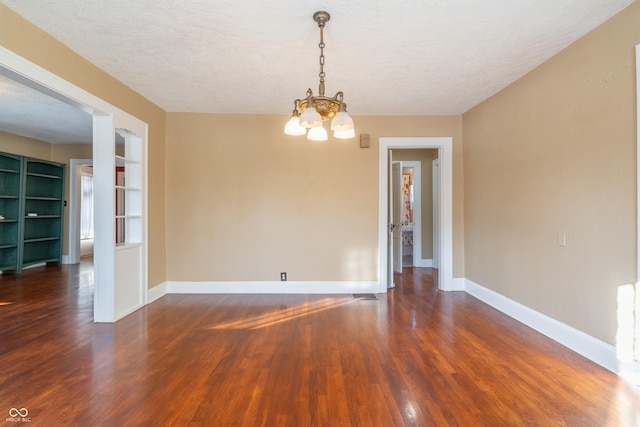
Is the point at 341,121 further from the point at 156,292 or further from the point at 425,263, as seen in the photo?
the point at 425,263

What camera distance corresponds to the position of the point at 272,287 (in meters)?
4.43

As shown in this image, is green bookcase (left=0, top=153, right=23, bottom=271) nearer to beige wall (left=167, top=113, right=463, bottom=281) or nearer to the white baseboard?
beige wall (left=167, top=113, right=463, bottom=281)

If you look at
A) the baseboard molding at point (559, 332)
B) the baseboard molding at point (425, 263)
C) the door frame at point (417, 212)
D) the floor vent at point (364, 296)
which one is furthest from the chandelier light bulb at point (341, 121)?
the baseboard molding at point (425, 263)

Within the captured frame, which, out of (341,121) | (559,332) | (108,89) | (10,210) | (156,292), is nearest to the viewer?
(341,121)

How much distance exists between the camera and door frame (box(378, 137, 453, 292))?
4.46 m

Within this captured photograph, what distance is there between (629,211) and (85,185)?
36.7ft

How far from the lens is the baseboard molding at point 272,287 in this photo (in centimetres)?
440

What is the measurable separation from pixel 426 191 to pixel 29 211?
8.26 meters

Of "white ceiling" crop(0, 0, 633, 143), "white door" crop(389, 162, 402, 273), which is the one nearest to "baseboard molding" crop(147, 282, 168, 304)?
"white ceiling" crop(0, 0, 633, 143)

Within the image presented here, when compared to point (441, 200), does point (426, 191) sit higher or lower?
A: higher

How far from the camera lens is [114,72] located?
3.16 meters

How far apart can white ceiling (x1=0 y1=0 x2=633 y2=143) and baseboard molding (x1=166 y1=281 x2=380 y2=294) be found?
2.57 m

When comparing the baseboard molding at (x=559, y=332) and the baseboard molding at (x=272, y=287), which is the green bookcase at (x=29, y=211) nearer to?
the baseboard molding at (x=272, y=287)

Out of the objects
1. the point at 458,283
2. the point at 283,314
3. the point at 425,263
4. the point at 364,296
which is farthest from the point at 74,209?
the point at 458,283
